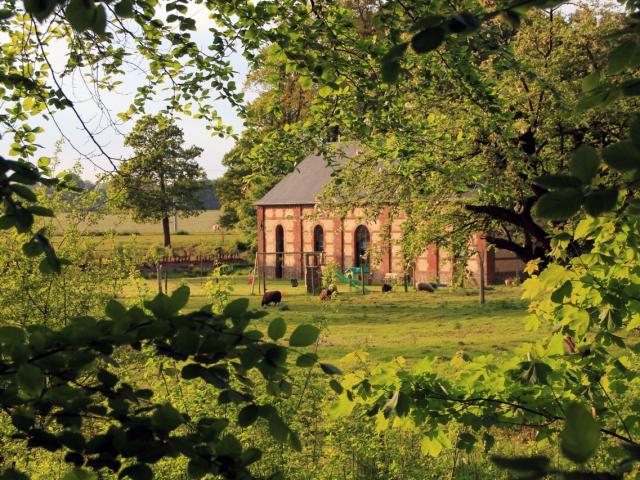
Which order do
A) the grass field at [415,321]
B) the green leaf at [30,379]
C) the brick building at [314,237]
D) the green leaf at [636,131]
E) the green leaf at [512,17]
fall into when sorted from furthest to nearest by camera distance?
the brick building at [314,237]
the grass field at [415,321]
the green leaf at [30,379]
the green leaf at [512,17]
the green leaf at [636,131]

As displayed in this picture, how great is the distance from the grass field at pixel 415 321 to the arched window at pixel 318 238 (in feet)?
25.5

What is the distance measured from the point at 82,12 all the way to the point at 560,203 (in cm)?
114

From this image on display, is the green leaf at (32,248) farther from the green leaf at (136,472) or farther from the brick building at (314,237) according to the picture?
the brick building at (314,237)

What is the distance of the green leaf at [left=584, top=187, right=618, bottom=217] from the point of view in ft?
5.11

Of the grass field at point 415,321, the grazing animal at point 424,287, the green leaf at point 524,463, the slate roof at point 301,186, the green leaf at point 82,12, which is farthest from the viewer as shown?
the slate roof at point 301,186

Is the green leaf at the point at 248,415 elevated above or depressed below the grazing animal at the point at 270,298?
above

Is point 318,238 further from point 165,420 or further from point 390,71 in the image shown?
point 390,71

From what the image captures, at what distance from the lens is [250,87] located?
4722cm

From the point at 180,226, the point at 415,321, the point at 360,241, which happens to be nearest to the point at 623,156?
the point at 415,321

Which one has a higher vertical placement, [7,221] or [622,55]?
[622,55]

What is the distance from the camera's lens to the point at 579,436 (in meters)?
1.12

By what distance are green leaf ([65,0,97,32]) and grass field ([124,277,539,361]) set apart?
42.0ft

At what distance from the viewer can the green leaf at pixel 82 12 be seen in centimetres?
174

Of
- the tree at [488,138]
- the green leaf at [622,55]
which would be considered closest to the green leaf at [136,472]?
the green leaf at [622,55]
